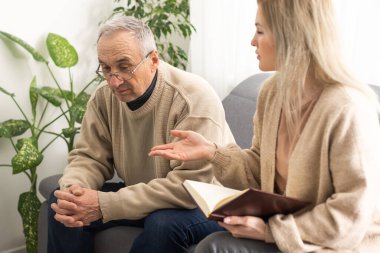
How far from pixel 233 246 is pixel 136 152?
0.76 m

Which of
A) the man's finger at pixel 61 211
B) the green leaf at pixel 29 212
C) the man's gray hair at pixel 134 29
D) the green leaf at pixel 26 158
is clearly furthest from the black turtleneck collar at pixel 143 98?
the green leaf at pixel 29 212

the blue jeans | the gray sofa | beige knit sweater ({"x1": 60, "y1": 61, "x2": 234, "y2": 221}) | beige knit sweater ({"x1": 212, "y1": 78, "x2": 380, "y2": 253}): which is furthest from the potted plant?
beige knit sweater ({"x1": 212, "y1": 78, "x2": 380, "y2": 253})

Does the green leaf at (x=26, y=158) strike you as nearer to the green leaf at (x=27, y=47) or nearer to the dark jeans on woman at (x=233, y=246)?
the green leaf at (x=27, y=47)

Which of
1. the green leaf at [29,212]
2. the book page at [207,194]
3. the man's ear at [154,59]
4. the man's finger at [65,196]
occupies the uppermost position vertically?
the man's ear at [154,59]

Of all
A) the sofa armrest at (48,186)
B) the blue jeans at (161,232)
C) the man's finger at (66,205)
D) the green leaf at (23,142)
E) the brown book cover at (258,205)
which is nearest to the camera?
the brown book cover at (258,205)

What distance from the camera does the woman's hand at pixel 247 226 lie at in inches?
51.8

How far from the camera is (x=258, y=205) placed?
1.29m

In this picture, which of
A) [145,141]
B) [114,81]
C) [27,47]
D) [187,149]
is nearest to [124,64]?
[114,81]

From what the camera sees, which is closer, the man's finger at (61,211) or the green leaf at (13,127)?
the man's finger at (61,211)

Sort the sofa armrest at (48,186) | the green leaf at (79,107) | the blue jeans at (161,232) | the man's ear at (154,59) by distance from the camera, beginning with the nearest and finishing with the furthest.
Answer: the blue jeans at (161,232) < the man's ear at (154,59) < the sofa armrest at (48,186) < the green leaf at (79,107)

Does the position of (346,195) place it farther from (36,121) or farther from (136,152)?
(36,121)

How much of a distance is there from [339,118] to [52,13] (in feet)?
5.96

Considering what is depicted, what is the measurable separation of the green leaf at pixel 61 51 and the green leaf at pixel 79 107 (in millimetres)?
163

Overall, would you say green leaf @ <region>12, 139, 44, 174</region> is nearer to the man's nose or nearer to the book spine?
the man's nose
